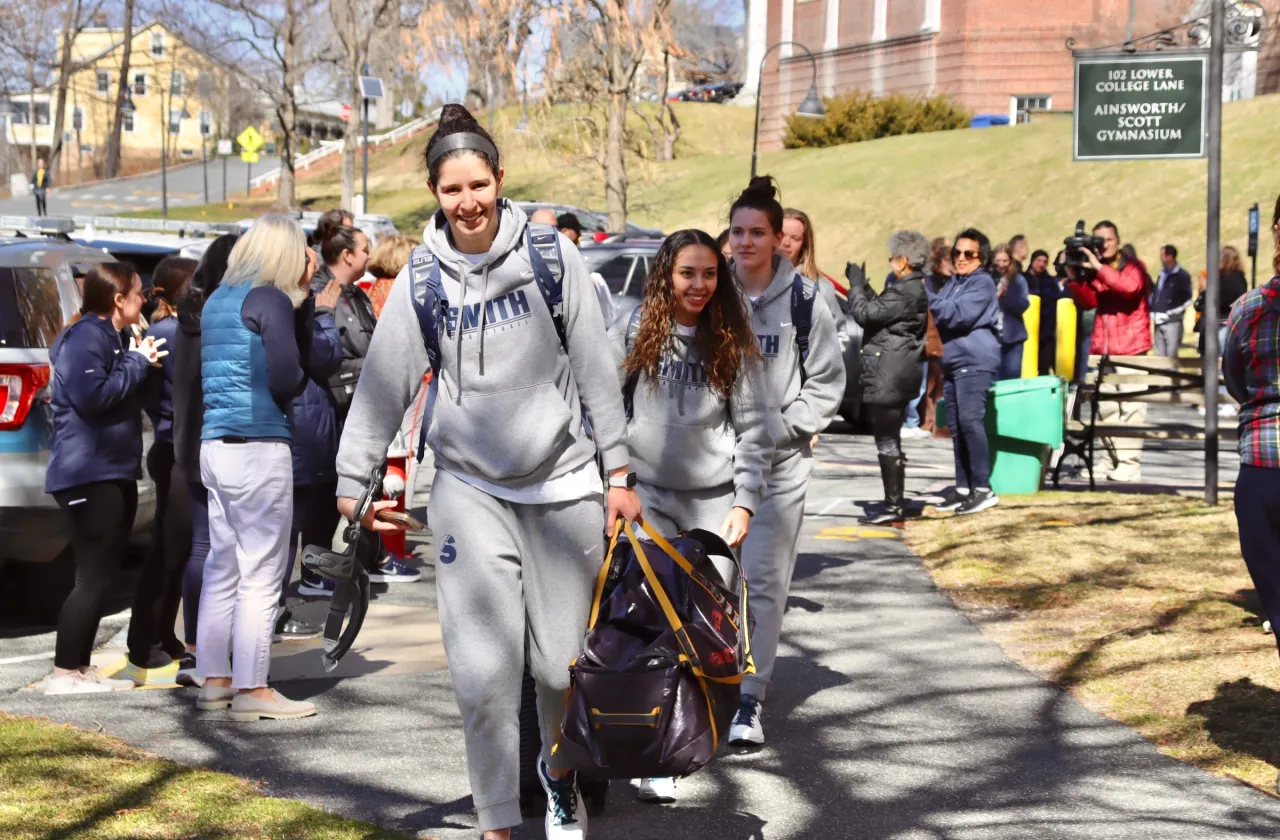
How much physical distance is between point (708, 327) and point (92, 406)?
2.77 m

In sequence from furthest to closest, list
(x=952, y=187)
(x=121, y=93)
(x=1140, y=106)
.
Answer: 1. (x=121, y=93)
2. (x=952, y=187)
3. (x=1140, y=106)

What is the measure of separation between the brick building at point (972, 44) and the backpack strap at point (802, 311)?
52578 mm

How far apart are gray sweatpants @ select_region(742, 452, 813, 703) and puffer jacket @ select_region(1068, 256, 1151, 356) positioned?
806 centimetres

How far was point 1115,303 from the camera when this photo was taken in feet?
44.8

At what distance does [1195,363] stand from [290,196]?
143ft

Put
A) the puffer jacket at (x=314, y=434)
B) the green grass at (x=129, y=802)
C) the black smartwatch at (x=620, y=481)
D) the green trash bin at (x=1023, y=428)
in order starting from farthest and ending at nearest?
the green trash bin at (x=1023, y=428)
the puffer jacket at (x=314, y=434)
the green grass at (x=129, y=802)
the black smartwatch at (x=620, y=481)

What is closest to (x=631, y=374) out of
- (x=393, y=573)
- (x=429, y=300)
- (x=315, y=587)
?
(x=429, y=300)

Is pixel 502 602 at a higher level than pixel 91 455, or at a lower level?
lower

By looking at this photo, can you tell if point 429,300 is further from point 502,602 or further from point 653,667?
point 653,667

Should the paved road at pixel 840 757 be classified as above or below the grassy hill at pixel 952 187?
below

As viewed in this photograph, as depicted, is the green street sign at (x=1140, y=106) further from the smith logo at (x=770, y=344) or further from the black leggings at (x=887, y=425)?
the smith logo at (x=770, y=344)

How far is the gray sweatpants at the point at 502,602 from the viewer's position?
4.25 metres

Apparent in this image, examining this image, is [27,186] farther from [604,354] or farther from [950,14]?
[604,354]

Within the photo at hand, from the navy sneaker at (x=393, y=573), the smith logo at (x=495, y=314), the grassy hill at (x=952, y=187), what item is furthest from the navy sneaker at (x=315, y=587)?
the grassy hill at (x=952, y=187)
